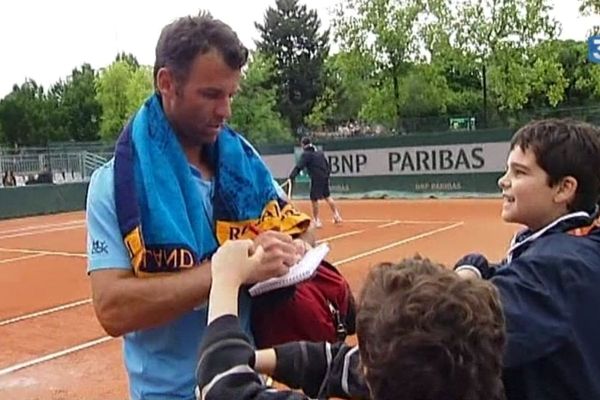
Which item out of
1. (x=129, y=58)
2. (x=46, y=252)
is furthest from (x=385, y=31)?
(x=129, y=58)

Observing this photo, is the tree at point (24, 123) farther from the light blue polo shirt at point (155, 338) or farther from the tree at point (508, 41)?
the light blue polo shirt at point (155, 338)

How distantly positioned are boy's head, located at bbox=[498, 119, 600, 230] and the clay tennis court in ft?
2.92

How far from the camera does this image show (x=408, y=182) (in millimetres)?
26141

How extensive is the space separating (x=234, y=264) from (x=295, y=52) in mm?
65445

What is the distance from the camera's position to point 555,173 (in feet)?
6.79

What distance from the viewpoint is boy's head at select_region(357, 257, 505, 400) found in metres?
1.51

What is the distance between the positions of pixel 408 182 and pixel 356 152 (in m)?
2.00

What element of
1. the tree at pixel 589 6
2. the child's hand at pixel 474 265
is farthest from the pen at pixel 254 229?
the tree at pixel 589 6

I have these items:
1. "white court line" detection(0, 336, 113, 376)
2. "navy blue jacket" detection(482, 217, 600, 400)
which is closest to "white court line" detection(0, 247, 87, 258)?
"white court line" detection(0, 336, 113, 376)

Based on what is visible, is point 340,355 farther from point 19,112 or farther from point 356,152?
point 19,112

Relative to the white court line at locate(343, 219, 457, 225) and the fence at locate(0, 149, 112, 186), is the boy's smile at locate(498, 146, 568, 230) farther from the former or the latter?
the fence at locate(0, 149, 112, 186)

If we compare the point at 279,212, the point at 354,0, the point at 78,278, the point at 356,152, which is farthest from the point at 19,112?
the point at 279,212

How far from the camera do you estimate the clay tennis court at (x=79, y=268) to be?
22.8 ft

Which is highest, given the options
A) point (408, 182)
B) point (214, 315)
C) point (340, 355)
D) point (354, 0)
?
point (354, 0)
